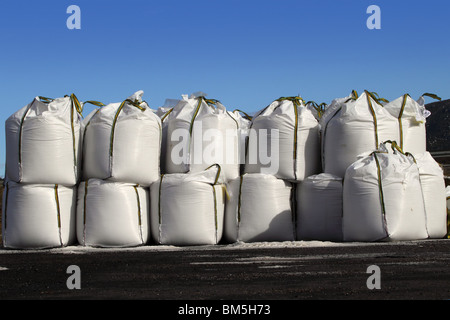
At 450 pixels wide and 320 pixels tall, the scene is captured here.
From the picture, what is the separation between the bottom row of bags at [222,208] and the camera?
6566mm

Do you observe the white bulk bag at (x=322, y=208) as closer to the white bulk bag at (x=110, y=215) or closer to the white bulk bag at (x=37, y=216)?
the white bulk bag at (x=110, y=215)

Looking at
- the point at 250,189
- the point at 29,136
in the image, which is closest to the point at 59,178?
the point at 29,136

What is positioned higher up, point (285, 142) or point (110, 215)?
Result: point (285, 142)

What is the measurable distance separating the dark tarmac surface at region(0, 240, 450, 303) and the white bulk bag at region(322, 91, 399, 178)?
1073 mm

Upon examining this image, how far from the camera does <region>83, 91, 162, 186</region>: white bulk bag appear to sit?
678cm

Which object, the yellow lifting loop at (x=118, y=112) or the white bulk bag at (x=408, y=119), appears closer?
the yellow lifting loop at (x=118, y=112)

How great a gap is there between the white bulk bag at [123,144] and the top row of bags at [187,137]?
0.03 ft

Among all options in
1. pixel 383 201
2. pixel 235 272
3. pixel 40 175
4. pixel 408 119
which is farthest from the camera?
pixel 408 119

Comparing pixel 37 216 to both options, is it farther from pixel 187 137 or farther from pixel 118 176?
pixel 187 137

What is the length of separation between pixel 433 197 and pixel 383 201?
814 mm

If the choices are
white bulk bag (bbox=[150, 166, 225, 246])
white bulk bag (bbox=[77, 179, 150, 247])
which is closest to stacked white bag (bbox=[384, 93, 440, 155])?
white bulk bag (bbox=[150, 166, 225, 246])

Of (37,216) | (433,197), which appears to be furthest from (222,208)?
(433,197)

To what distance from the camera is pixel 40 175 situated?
6.69 m

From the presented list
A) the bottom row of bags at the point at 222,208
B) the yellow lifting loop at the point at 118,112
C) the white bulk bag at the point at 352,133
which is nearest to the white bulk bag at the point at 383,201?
the bottom row of bags at the point at 222,208
